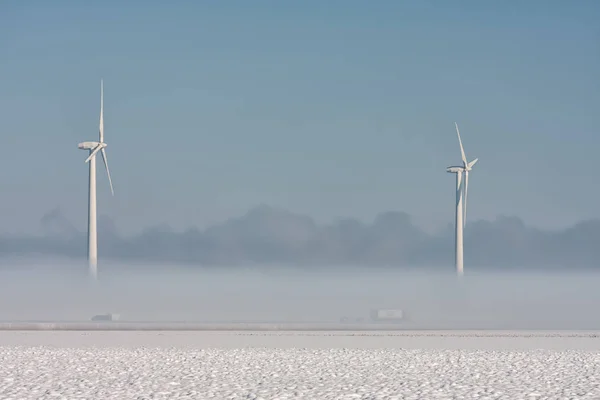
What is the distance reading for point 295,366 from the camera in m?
41.2

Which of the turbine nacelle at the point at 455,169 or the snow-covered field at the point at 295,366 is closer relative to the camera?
the snow-covered field at the point at 295,366

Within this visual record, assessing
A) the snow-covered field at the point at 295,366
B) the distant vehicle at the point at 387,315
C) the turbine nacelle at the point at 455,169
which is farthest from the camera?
the turbine nacelle at the point at 455,169

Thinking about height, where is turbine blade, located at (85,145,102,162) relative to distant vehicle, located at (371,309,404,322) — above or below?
above

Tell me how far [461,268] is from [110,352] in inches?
2529

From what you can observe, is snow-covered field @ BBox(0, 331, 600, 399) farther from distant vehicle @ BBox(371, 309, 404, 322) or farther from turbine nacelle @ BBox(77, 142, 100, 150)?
turbine nacelle @ BBox(77, 142, 100, 150)

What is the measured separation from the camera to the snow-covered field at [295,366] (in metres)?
32.2

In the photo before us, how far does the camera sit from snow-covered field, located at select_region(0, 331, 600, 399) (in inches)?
1266

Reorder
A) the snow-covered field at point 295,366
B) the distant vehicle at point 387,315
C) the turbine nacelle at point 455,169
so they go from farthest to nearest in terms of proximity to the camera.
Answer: the turbine nacelle at point 455,169, the distant vehicle at point 387,315, the snow-covered field at point 295,366

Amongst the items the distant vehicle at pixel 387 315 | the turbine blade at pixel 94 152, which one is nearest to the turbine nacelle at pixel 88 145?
the turbine blade at pixel 94 152

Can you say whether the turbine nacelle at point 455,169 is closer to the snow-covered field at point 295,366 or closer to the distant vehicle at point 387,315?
the distant vehicle at point 387,315

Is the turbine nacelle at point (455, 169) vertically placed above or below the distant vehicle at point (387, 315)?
above

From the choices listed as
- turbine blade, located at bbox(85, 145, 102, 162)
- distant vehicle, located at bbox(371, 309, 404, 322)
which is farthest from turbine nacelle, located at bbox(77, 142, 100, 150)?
distant vehicle, located at bbox(371, 309, 404, 322)

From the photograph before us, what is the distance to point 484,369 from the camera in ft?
133

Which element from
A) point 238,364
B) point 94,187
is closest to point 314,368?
point 238,364
